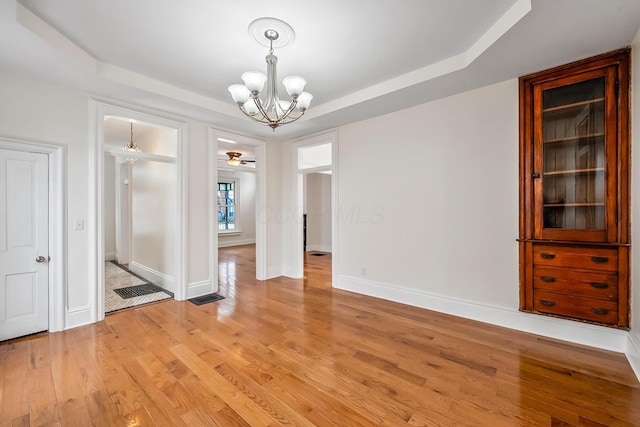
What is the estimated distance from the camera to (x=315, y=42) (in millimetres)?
2533

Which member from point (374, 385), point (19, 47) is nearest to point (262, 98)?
point (19, 47)

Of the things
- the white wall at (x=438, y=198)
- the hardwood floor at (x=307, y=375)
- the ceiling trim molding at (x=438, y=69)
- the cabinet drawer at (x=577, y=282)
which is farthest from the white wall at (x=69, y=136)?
the cabinet drawer at (x=577, y=282)

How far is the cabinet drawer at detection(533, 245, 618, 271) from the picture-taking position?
2.51 metres

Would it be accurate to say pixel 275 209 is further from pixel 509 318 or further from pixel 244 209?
pixel 244 209

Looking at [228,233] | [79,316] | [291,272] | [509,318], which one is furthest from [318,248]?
[79,316]

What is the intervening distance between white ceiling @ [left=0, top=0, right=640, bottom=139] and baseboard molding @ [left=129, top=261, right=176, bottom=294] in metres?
2.74

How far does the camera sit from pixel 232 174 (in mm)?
10062

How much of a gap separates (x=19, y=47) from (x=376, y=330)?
169 inches

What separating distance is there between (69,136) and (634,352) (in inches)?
235

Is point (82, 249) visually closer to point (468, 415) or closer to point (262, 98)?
point (262, 98)

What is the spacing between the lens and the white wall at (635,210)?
2225mm

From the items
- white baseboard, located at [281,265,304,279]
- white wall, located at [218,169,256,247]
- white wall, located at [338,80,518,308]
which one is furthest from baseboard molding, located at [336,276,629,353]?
white wall, located at [218,169,256,247]

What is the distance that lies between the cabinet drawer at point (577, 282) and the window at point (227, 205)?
30.1ft

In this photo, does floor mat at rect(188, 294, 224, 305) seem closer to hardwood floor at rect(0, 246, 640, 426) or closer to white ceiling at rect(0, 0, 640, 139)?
hardwood floor at rect(0, 246, 640, 426)
